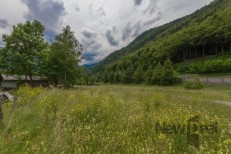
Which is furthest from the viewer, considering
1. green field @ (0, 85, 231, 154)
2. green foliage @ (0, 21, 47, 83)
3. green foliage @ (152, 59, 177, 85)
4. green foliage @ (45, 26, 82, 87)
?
green foliage @ (152, 59, 177, 85)

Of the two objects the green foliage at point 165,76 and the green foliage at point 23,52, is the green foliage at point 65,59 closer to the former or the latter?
the green foliage at point 23,52

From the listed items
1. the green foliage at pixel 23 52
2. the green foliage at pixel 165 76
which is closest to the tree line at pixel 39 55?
the green foliage at pixel 23 52

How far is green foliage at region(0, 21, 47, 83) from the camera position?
35344 millimetres

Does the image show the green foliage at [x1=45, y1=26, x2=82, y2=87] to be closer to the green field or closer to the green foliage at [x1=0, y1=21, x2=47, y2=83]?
the green foliage at [x1=0, y1=21, x2=47, y2=83]

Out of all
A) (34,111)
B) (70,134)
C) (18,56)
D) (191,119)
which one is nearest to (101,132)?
(70,134)

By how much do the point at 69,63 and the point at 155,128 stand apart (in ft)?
117

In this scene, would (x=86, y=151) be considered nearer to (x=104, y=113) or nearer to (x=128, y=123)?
(x=128, y=123)

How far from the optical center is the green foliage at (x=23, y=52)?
35344mm

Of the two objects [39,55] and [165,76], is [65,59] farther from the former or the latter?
[165,76]

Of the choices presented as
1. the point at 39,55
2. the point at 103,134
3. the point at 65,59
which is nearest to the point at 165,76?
the point at 65,59

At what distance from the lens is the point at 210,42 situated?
261 feet

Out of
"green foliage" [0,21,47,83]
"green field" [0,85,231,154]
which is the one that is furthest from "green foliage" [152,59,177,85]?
"green field" [0,85,231,154]

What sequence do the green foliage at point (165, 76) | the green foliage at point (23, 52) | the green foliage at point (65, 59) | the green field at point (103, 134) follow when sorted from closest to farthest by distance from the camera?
the green field at point (103, 134), the green foliage at point (23, 52), the green foliage at point (65, 59), the green foliage at point (165, 76)

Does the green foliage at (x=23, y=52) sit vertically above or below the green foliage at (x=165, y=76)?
above
